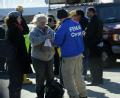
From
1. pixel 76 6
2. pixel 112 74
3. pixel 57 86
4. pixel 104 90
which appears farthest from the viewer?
pixel 76 6

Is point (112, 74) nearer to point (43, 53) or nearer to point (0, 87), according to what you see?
point (43, 53)

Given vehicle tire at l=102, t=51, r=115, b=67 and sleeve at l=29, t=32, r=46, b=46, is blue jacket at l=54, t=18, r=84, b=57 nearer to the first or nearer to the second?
sleeve at l=29, t=32, r=46, b=46

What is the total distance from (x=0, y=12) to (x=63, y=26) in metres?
16.7

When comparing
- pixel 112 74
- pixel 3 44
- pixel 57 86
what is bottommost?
pixel 112 74

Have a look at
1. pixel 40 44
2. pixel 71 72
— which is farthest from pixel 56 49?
pixel 71 72

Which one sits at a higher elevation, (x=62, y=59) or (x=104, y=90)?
(x=62, y=59)

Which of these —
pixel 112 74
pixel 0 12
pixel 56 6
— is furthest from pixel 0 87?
pixel 0 12

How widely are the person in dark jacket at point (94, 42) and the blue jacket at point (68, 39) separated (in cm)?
240

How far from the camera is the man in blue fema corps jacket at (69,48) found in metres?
9.39

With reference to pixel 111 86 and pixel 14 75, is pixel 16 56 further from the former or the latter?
pixel 111 86

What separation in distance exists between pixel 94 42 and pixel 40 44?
2617 millimetres

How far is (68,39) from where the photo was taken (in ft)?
31.0

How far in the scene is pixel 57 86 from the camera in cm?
930

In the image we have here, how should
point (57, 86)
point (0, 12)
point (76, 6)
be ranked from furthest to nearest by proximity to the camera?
1. point (0, 12)
2. point (76, 6)
3. point (57, 86)
